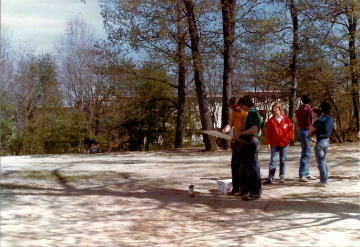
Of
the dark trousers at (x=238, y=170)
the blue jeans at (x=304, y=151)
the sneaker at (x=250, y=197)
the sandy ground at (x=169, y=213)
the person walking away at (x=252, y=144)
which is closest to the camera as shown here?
the sandy ground at (x=169, y=213)

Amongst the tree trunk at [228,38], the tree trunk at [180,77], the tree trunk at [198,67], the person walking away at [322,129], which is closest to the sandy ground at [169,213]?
the person walking away at [322,129]

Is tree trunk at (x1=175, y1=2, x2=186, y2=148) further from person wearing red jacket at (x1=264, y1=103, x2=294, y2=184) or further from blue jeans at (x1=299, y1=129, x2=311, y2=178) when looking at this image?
→ blue jeans at (x1=299, y1=129, x2=311, y2=178)

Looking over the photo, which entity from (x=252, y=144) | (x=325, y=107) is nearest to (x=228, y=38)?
(x=325, y=107)

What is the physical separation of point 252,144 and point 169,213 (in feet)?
5.66

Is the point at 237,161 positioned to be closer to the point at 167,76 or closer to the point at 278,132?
the point at 278,132

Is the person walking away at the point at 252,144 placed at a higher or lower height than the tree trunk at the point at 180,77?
lower

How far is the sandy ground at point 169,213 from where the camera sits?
4.43 meters

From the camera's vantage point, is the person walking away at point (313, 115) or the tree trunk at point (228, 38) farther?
the tree trunk at point (228, 38)

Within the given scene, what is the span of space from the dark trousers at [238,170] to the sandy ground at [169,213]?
0.33 meters

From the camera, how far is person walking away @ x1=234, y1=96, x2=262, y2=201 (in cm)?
597

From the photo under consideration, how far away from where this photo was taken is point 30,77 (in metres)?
23.7

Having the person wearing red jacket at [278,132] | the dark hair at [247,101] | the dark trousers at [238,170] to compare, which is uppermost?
the dark hair at [247,101]

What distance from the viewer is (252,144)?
608cm

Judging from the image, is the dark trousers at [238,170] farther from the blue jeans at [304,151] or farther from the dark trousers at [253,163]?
the blue jeans at [304,151]
